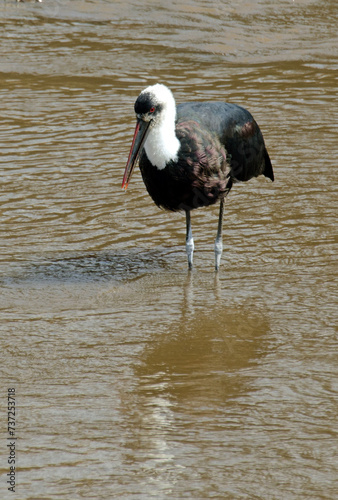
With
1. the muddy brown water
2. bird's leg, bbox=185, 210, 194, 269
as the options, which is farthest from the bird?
the muddy brown water

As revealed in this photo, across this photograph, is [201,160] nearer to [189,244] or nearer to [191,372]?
[189,244]

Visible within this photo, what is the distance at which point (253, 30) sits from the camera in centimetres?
1200

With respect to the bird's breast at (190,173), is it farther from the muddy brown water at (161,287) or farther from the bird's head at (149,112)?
the muddy brown water at (161,287)

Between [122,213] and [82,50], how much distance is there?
4989mm

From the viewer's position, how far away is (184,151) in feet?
19.2

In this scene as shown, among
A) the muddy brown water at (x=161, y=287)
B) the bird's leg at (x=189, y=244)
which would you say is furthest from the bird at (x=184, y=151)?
the muddy brown water at (x=161, y=287)

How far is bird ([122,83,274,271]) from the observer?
5.82 metres

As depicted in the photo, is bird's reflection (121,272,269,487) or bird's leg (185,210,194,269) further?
bird's leg (185,210,194,269)

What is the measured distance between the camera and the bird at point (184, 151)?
19.1 feet

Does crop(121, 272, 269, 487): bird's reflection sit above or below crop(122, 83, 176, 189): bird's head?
below

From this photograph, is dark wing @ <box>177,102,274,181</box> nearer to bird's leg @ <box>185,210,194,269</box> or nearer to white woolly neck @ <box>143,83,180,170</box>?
white woolly neck @ <box>143,83,180,170</box>

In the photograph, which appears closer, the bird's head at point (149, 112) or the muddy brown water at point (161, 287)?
the muddy brown water at point (161, 287)

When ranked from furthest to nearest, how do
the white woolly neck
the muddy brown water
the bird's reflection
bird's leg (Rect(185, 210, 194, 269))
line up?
bird's leg (Rect(185, 210, 194, 269)) → the white woolly neck → the bird's reflection → the muddy brown water

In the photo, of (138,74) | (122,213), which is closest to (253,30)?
(138,74)
